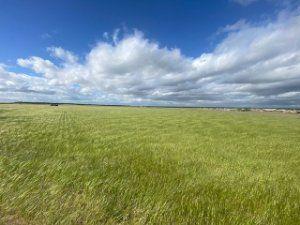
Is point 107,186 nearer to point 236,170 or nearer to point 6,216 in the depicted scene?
point 6,216

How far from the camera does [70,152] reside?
1199cm

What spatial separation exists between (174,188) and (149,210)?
1.88m

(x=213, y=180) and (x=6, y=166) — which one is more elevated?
(x=6, y=166)

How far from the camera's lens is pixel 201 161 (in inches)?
465

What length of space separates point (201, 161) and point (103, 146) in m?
6.08

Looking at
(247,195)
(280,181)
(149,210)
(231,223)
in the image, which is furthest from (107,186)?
(280,181)

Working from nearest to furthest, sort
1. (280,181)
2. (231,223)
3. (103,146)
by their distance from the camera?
1. (231,223)
2. (280,181)
3. (103,146)

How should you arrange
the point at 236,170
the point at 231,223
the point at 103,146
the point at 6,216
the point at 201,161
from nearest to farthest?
the point at 6,216 → the point at 231,223 → the point at 236,170 → the point at 201,161 → the point at 103,146

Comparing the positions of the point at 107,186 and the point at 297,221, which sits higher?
the point at 107,186

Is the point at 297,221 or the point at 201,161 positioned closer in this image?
the point at 297,221

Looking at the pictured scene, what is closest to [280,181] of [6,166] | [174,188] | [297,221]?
[297,221]

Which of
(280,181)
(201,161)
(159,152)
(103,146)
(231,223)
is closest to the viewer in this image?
(231,223)

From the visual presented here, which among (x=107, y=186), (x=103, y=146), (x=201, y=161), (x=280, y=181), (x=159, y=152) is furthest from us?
(x=103, y=146)

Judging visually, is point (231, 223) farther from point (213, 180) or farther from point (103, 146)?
point (103, 146)
